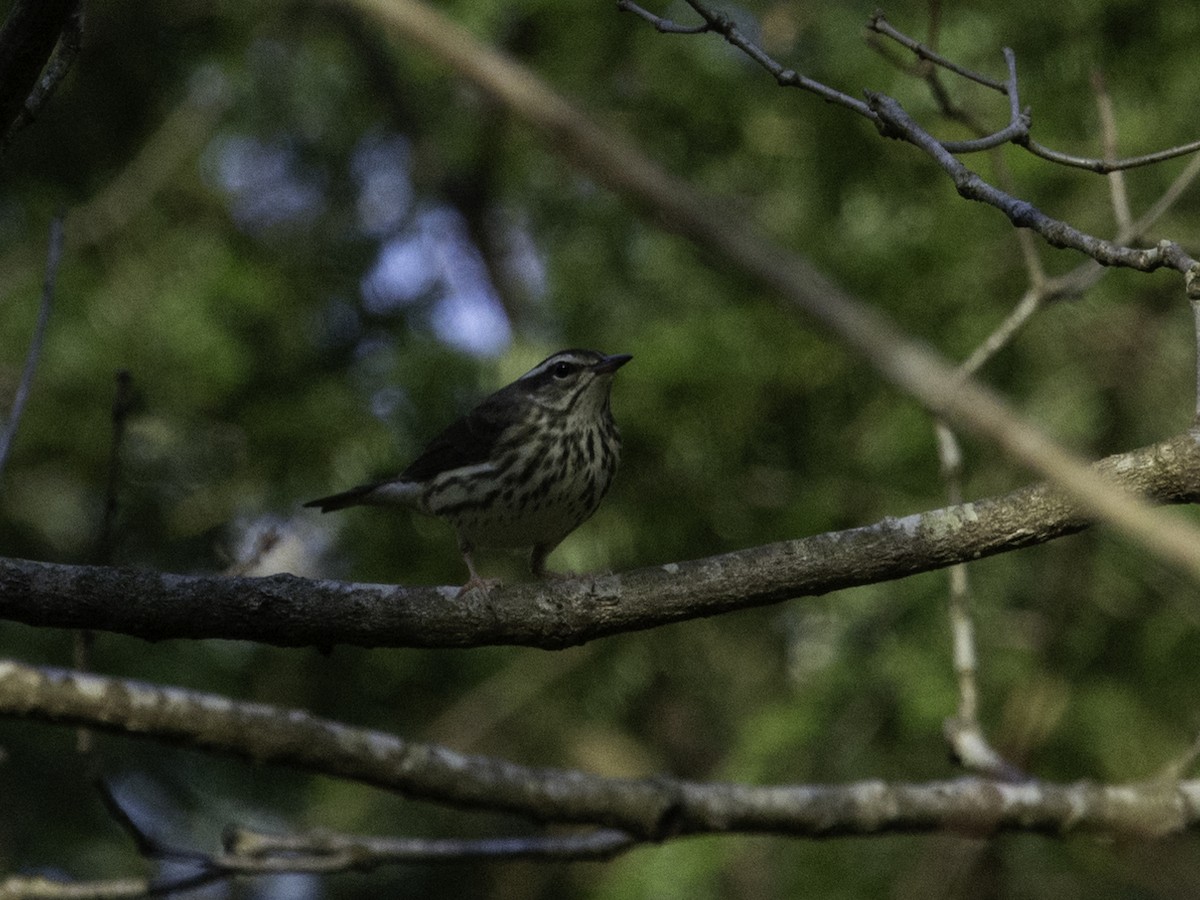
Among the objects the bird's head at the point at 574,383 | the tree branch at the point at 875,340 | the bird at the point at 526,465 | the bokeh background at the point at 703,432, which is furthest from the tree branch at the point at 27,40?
the bird's head at the point at 574,383

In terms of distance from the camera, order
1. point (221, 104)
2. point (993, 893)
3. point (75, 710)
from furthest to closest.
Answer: point (221, 104)
point (993, 893)
point (75, 710)

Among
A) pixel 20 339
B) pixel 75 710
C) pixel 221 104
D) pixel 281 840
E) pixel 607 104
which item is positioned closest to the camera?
pixel 75 710

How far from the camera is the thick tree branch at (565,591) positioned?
299 centimetres

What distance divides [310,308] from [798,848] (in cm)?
352

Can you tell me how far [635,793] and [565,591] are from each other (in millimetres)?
1319

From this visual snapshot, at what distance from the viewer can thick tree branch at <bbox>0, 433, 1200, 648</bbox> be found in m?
2.99

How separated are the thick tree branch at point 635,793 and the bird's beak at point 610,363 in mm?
1565

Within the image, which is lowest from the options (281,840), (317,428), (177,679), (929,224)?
(281,840)

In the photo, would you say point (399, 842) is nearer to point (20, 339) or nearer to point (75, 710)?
point (75, 710)

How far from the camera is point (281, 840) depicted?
4.36 meters

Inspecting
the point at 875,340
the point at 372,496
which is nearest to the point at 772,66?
the point at 875,340

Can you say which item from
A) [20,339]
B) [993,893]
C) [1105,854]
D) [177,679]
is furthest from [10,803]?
[1105,854]

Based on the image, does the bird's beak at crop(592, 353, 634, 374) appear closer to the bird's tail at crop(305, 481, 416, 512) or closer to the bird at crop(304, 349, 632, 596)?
the bird at crop(304, 349, 632, 596)

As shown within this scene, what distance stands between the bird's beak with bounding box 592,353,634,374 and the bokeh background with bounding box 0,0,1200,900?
11.3 inches
